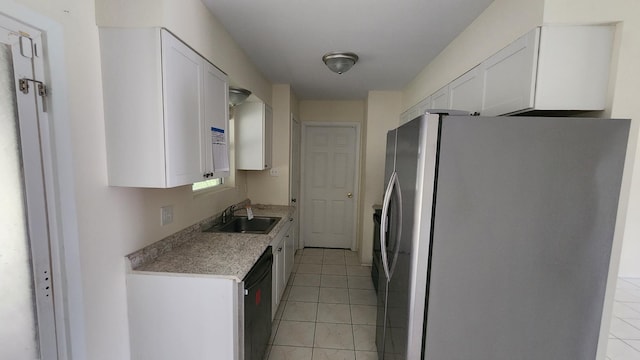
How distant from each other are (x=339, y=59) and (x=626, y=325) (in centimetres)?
374

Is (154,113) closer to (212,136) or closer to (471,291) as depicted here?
(212,136)

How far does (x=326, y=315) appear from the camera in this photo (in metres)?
2.55

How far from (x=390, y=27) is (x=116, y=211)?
2.07m

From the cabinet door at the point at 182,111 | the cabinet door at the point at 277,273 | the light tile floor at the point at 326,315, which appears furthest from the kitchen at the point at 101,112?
the light tile floor at the point at 326,315

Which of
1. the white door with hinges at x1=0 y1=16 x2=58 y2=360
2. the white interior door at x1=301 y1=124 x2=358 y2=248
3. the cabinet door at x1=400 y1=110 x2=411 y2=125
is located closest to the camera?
the white door with hinges at x1=0 y1=16 x2=58 y2=360

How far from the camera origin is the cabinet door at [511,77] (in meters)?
1.24

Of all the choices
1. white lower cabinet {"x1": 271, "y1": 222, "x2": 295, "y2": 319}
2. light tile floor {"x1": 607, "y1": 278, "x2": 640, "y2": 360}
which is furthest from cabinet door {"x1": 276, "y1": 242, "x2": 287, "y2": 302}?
light tile floor {"x1": 607, "y1": 278, "x2": 640, "y2": 360}

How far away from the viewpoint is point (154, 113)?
123cm

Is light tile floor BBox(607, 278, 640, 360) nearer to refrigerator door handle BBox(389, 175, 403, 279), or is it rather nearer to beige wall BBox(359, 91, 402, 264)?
refrigerator door handle BBox(389, 175, 403, 279)

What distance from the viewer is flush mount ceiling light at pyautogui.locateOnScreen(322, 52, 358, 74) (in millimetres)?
2248

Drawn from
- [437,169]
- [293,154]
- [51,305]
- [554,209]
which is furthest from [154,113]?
[293,154]

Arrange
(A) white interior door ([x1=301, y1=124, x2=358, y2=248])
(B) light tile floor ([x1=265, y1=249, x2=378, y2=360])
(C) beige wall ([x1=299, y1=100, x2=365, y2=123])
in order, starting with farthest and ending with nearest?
(A) white interior door ([x1=301, y1=124, x2=358, y2=248]), (C) beige wall ([x1=299, y1=100, x2=365, y2=123]), (B) light tile floor ([x1=265, y1=249, x2=378, y2=360])

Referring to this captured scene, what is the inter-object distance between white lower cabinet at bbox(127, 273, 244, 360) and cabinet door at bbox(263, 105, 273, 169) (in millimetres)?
1793

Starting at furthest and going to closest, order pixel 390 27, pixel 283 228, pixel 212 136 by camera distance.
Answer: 1. pixel 283 228
2. pixel 390 27
3. pixel 212 136
